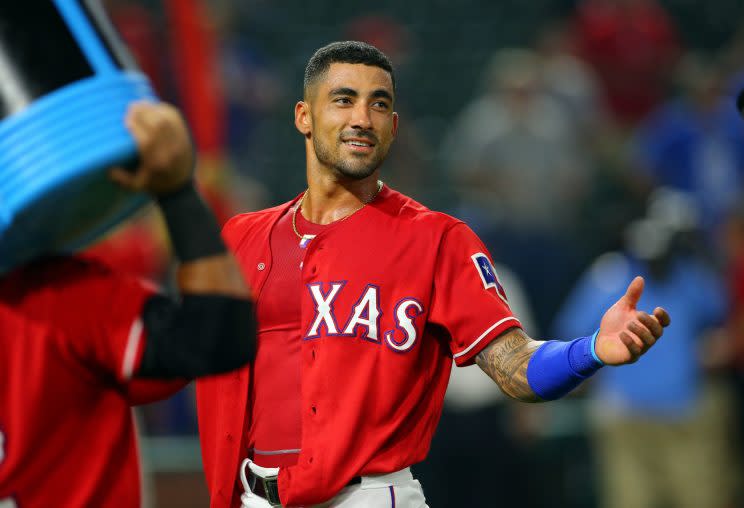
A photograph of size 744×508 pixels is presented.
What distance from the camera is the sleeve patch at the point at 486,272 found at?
3422mm

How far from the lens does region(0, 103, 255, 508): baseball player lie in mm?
2232

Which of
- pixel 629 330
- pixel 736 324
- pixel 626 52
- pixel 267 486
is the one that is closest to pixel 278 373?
pixel 267 486

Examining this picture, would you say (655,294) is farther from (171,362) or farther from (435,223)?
(171,362)

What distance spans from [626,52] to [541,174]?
1821 millimetres

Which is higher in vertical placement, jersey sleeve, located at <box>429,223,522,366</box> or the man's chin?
the man's chin

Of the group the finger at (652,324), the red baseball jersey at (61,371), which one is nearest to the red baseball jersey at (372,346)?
the finger at (652,324)

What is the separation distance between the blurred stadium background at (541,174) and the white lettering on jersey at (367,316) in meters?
3.89

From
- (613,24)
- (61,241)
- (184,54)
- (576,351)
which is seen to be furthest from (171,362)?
(613,24)

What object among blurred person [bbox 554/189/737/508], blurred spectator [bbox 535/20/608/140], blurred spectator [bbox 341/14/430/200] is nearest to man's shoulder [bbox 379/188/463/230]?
blurred person [bbox 554/189/737/508]

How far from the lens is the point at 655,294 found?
7.79 m

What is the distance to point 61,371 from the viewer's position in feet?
7.50

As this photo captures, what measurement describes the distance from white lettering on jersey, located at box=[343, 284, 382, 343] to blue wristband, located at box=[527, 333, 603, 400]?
1.53ft

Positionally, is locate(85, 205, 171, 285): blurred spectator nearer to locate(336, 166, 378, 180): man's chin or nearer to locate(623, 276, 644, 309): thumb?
locate(336, 166, 378, 180): man's chin

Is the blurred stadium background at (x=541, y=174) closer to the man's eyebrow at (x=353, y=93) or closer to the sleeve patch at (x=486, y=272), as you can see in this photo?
the man's eyebrow at (x=353, y=93)
